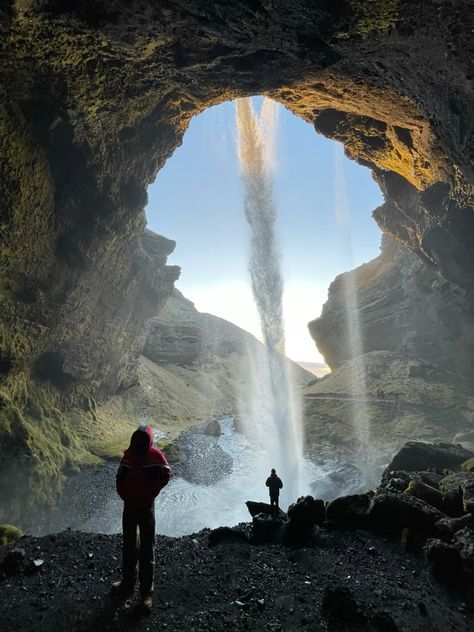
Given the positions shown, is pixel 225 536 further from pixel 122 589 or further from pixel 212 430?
pixel 212 430

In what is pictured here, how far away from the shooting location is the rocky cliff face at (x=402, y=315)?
114 feet

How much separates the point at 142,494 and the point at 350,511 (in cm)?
569

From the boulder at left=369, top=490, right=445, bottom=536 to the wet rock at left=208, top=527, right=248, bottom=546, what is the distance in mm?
2950

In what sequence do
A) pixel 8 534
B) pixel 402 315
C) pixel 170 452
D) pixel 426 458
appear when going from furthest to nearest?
pixel 402 315, pixel 170 452, pixel 426 458, pixel 8 534

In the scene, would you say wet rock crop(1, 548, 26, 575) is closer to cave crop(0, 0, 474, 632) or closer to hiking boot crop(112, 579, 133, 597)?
cave crop(0, 0, 474, 632)

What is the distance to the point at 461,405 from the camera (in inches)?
1267

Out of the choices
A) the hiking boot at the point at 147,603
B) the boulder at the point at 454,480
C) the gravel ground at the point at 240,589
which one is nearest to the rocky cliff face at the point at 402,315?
the boulder at the point at 454,480

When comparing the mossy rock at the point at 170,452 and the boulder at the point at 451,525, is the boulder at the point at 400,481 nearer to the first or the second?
the boulder at the point at 451,525

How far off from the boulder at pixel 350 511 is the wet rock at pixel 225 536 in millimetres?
2154

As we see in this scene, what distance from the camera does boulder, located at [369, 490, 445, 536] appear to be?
7.14 meters

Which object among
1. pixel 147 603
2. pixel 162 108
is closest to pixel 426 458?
pixel 147 603

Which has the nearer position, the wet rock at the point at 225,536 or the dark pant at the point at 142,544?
the dark pant at the point at 142,544

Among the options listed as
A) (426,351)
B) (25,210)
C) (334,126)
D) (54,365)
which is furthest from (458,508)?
(426,351)

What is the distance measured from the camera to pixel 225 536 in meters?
7.79
